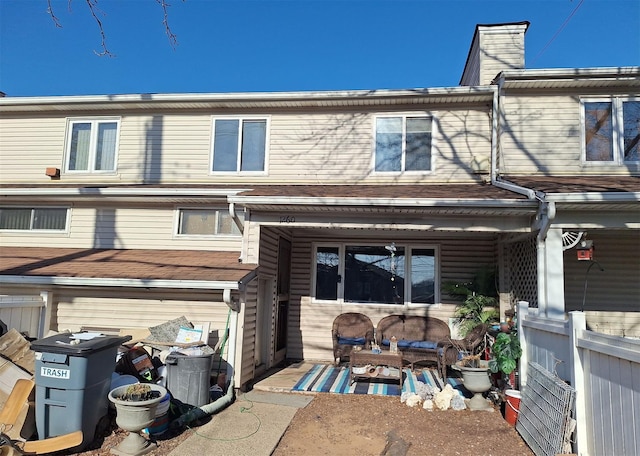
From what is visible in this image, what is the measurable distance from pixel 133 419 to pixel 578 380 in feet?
13.9

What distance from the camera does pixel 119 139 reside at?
944cm

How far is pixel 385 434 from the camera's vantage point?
17.1 feet

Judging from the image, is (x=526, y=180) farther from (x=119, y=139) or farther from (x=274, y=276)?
(x=119, y=139)

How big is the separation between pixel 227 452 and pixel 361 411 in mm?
2091

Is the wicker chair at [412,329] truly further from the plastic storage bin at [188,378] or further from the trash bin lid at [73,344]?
the trash bin lid at [73,344]

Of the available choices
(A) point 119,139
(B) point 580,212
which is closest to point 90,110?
(A) point 119,139

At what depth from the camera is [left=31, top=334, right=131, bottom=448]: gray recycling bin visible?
4.50 metres

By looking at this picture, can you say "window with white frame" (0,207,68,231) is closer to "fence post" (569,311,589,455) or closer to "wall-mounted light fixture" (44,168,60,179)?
"wall-mounted light fixture" (44,168,60,179)

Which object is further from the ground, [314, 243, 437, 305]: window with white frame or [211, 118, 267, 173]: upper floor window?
[211, 118, 267, 173]: upper floor window

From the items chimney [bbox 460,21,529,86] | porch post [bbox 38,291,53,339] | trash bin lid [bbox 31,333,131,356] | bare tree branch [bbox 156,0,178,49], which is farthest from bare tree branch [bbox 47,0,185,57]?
chimney [bbox 460,21,529,86]

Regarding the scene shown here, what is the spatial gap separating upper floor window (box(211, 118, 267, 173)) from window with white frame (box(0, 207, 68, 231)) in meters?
3.14

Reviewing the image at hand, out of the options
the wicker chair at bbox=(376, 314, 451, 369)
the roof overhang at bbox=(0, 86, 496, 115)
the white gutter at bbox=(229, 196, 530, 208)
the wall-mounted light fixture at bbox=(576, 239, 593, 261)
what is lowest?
the wicker chair at bbox=(376, 314, 451, 369)

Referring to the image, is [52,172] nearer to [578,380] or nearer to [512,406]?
[512,406]

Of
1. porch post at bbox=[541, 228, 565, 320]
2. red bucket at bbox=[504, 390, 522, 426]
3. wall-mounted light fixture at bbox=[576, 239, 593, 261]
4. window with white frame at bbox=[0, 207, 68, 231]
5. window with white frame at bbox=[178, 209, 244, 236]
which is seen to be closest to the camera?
red bucket at bbox=[504, 390, 522, 426]
